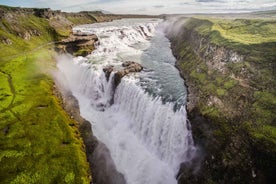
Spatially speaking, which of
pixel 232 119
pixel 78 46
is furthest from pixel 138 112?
pixel 78 46

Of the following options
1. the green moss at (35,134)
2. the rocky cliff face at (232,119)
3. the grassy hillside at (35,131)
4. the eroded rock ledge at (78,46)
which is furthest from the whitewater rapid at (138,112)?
the green moss at (35,134)

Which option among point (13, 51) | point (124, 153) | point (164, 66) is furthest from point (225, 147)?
point (13, 51)

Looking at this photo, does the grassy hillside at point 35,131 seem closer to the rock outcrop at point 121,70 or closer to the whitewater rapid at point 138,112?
the whitewater rapid at point 138,112

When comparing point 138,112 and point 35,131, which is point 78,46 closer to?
point 138,112

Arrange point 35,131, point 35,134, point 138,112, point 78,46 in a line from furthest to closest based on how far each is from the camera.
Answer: point 78,46, point 138,112, point 35,131, point 35,134

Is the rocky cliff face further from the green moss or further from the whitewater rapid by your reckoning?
the green moss

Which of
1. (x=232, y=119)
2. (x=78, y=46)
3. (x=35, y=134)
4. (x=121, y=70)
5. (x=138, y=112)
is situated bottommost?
(x=138, y=112)

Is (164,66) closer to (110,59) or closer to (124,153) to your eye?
(110,59)
